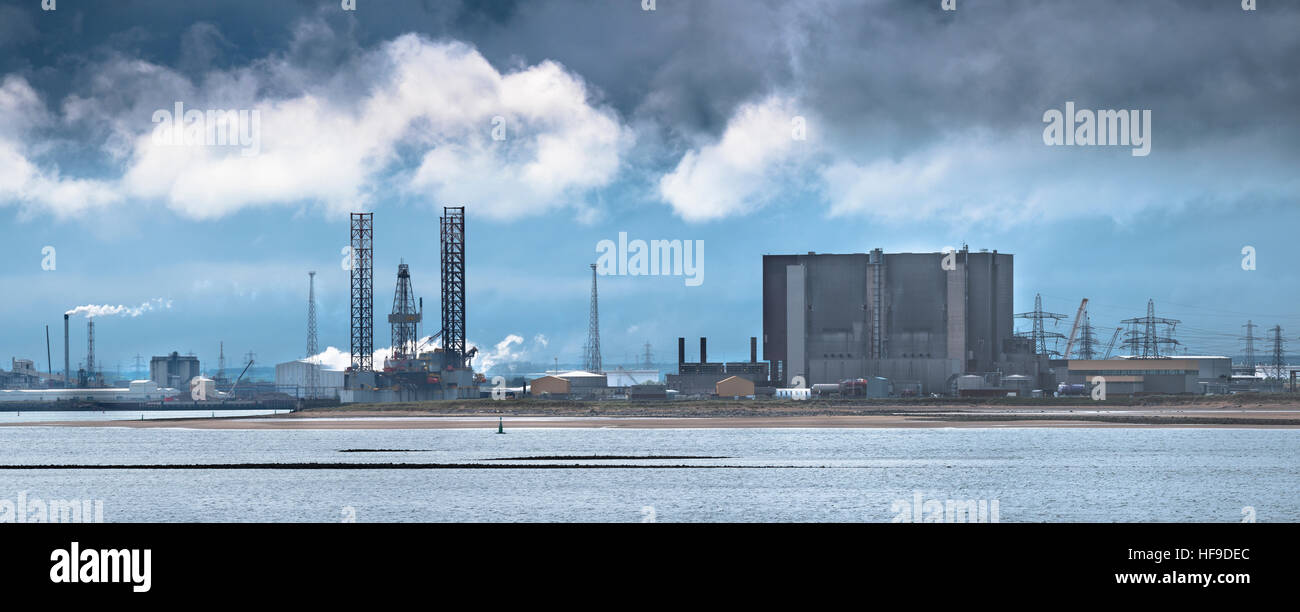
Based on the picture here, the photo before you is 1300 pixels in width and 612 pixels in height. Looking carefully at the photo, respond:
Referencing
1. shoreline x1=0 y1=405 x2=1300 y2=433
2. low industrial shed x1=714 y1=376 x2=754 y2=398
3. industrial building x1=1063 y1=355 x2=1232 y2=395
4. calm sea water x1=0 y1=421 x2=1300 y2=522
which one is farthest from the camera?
industrial building x1=1063 y1=355 x2=1232 y2=395

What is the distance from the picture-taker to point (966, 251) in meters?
173

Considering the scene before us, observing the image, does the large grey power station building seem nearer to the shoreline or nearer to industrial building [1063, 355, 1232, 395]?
industrial building [1063, 355, 1232, 395]

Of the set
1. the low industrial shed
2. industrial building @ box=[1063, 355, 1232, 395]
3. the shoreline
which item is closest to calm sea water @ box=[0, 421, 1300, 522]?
the shoreline

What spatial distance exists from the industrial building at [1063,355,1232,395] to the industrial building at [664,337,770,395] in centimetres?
4565

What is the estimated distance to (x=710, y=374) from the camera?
189 m

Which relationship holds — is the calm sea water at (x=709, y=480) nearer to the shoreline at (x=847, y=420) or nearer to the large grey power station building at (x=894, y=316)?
the shoreline at (x=847, y=420)

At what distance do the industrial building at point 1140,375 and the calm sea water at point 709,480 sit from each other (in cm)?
6728

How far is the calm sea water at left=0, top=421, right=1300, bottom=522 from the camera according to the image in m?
52.4

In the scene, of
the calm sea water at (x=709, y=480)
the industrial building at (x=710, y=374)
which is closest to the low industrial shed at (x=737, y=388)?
the industrial building at (x=710, y=374)

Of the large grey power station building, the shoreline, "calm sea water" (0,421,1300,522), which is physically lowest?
the shoreline

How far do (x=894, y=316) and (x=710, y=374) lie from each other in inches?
1217

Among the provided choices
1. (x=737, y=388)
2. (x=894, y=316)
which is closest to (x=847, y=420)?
(x=894, y=316)
